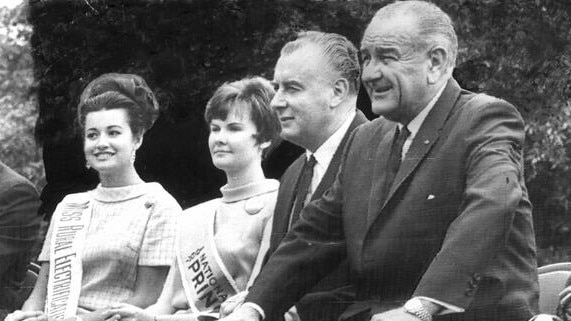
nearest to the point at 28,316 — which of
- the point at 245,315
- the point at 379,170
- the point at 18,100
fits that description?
the point at 18,100

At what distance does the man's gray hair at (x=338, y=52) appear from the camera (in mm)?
3945

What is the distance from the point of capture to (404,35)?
3.44 metres

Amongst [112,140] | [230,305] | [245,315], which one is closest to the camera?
[245,315]

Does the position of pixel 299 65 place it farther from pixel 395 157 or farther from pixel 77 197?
pixel 77 197

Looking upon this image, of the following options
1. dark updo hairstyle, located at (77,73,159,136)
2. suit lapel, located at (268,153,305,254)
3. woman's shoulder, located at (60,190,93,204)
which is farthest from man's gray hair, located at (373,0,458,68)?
woman's shoulder, located at (60,190,93,204)

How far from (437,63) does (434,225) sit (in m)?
0.45

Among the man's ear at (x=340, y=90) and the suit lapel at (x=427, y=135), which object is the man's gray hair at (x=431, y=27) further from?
the man's ear at (x=340, y=90)

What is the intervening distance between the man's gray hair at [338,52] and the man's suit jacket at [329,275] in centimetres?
12

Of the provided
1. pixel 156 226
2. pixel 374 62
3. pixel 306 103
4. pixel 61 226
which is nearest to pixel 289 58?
pixel 306 103

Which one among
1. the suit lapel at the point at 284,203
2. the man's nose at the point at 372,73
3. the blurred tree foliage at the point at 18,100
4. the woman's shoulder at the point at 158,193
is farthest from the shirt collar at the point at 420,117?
the blurred tree foliage at the point at 18,100

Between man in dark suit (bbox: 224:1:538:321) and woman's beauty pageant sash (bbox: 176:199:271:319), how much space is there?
2.03 ft

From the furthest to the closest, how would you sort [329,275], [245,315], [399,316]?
[329,275] < [245,315] < [399,316]

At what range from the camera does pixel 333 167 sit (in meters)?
3.85

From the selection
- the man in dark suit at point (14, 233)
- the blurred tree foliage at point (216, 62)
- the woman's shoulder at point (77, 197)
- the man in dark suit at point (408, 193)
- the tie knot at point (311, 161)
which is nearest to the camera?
the man in dark suit at point (408, 193)
